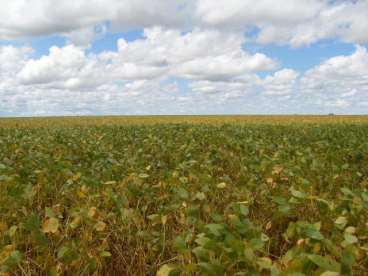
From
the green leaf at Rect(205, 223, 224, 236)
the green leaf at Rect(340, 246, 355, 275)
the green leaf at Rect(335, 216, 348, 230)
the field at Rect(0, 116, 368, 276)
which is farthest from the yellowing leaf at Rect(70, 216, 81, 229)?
the green leaf at Rect(340, 246, 355, 275)

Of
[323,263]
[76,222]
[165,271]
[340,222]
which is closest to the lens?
[323,263]

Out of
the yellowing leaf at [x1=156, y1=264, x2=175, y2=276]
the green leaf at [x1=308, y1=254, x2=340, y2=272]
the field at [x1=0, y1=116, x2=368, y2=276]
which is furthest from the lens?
the field at [x1=0, y1=116, x2=368, y2=276]

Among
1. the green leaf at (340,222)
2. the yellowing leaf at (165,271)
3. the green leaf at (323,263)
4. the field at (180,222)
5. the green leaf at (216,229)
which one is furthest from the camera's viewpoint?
the green leaf at (340,222)

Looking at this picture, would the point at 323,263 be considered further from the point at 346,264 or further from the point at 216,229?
the point at 216,229

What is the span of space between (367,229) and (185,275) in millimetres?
1792

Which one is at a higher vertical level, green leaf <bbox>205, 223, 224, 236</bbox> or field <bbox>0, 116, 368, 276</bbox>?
green leaf <bbox>205, 223, 224, 236</bbox>

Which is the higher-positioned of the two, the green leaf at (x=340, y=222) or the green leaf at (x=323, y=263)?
the green leaf at (x=323, y=263)

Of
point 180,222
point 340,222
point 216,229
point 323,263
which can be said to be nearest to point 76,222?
point 180,222

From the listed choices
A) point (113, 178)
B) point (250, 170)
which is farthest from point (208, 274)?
point (250, 170)

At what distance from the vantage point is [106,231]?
4332 mm

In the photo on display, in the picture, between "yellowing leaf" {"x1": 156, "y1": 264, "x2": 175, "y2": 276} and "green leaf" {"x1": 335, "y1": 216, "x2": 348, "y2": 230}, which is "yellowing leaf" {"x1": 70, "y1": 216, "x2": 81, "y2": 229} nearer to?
"yellowing leaf" {"x1": 156, "y1": 264, "x2": 175, "y2": 276}

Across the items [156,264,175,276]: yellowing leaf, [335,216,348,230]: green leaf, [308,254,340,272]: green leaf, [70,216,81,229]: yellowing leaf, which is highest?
[308,254,340,272]: green leaf

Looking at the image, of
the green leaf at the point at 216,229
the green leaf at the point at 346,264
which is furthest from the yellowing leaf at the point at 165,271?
the green leaf at the point at 346,264

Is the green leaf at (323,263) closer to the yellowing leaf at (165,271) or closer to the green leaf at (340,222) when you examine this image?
the yellowing leaf at (165,271)
